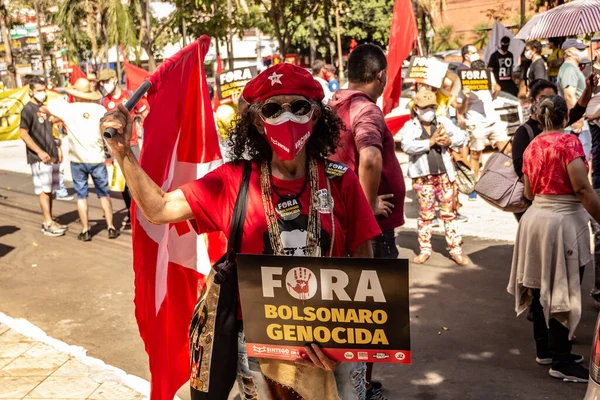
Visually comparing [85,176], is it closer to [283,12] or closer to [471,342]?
[471,342]

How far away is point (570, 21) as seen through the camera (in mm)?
7508

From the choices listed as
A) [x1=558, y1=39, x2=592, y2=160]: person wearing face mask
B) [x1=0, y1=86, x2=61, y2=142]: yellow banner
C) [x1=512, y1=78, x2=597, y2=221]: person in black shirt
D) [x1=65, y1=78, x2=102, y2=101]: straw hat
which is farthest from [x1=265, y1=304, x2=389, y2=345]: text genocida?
[x1=0, y1=86, x2=61, y2=142]: yellow banner

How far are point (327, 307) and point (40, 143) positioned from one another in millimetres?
8377

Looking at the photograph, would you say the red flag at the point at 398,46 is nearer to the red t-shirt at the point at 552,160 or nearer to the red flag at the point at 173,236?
the red t-shirt at the point at 552,160

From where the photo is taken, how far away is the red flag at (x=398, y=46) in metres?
7.04

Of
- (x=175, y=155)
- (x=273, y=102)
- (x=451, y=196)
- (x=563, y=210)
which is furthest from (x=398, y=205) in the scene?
(x=451, y=196)

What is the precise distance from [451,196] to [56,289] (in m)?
4.28

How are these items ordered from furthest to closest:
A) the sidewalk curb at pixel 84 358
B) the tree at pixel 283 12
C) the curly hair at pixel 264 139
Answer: the tree at pixel 283 12 → the sidewalk curb at pixel 84 358 → the curly hair at pixel 264 139

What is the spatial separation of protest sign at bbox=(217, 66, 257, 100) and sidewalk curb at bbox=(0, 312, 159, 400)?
13.4ft

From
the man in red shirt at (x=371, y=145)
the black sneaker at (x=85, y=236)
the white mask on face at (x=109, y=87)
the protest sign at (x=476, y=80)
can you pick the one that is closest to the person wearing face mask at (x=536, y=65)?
the protest sign at (x=476, y=80)

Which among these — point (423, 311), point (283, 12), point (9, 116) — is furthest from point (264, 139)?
point (283, 12)

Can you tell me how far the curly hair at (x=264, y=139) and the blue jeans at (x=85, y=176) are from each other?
7007 mm

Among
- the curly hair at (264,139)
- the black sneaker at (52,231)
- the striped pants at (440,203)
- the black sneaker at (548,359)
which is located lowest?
the black sneaker at (52,231)

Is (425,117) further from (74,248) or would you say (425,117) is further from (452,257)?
(74,248)
